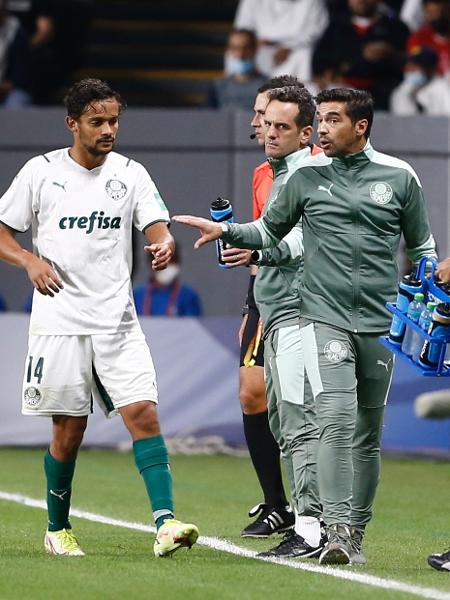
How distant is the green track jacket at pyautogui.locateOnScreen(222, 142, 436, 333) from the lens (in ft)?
23.7

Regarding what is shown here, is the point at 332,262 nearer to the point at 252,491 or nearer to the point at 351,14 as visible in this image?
the point at 252,491

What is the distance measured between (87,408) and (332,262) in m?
1.35

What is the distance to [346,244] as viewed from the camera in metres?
7.22

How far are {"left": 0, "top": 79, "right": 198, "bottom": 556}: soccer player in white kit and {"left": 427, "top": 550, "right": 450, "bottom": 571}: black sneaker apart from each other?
1.19 metres

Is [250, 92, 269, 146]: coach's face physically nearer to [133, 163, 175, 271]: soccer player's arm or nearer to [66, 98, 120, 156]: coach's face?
[133, 163, 175, 271]: soccer player's arm

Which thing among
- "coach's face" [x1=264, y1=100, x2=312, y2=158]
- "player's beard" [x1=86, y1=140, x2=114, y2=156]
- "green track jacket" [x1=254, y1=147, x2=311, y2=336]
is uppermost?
"coach's face" [x1=264, y1=100, x2=312, y2=158]

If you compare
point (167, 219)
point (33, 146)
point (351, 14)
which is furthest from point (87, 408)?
point (351, 14)

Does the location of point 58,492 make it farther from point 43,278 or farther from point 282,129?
point 282,129

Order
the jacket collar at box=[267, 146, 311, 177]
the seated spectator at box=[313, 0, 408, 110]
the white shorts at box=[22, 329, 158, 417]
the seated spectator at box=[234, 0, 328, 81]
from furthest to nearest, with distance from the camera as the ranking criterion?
1. the seated spectator at box=[234, 0, 328, 81]
2. the seated spectator at box=[313, 0, 408, 110]
3. the jacket collar at box=[267, 146, 311, 177]
4. the white shorts at box=[22, 329, 158, 417]

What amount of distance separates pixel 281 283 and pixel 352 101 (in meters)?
1.09

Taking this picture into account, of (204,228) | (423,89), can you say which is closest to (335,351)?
(204,228)

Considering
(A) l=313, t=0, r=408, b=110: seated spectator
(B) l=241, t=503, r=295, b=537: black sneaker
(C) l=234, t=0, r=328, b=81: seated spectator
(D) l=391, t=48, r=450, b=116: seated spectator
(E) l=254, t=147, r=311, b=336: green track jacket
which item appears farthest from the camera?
(C) l=234, t=0, r=328, b=81: seated spectator

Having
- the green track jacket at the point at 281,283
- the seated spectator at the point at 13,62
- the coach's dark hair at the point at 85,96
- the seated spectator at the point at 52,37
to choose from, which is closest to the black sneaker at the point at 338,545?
the green track jacket at the point at 281,283

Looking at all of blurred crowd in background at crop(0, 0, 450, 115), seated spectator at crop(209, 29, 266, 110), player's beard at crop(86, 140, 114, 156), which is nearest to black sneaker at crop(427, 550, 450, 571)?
player's beard at crop(86, 140, 114, 156)
